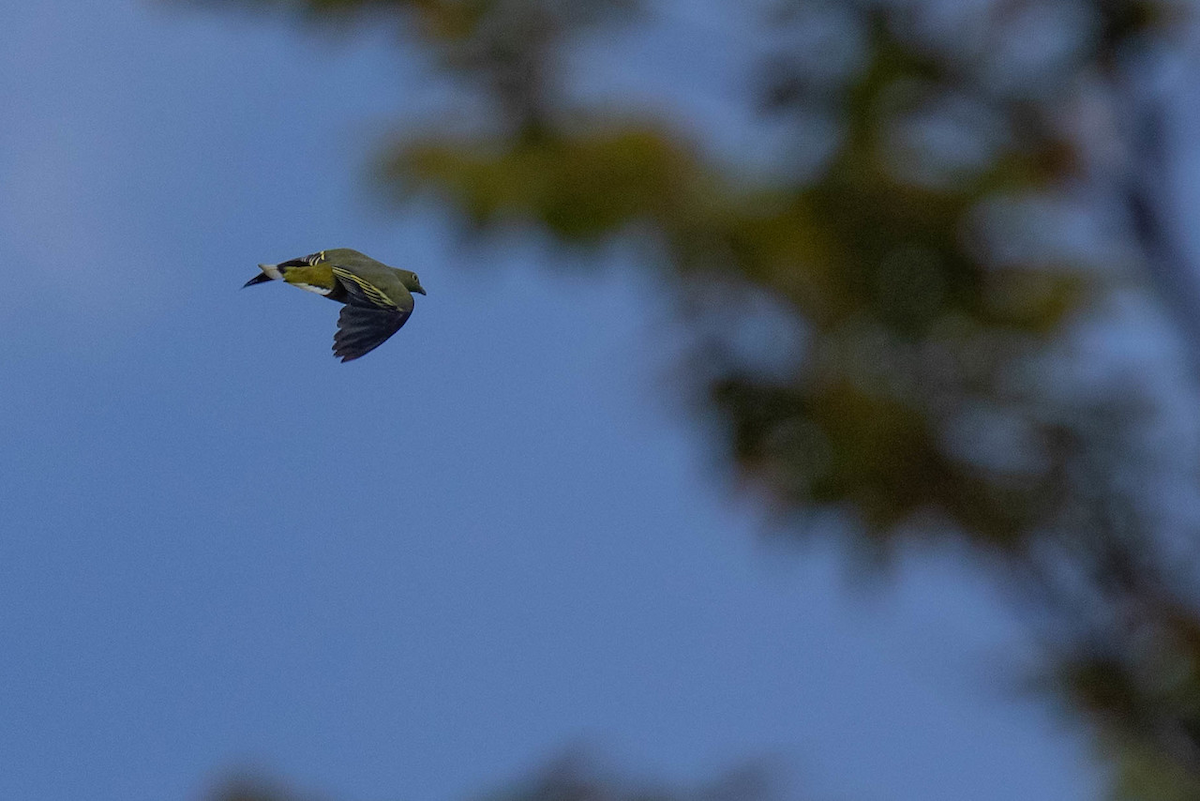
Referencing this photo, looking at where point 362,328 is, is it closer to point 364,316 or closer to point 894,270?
point 364,316

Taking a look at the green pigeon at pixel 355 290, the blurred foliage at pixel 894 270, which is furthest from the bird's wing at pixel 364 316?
the blurred foliage at pixel 894 270

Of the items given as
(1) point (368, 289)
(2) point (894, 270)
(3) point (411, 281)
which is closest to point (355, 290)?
(1) point (368, 289)

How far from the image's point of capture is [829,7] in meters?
4.31

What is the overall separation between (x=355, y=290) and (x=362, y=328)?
77 mm

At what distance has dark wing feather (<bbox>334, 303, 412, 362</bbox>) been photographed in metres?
2.48

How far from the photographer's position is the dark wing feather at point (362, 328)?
2482 mm

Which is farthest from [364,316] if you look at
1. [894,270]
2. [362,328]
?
[894,270]

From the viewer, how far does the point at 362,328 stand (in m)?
2.53

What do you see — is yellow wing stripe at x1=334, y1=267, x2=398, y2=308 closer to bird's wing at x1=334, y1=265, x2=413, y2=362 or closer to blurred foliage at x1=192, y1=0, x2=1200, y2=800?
bird's wing at x1=334, y1=265, x2=413, y2=362

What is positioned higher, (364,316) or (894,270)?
(894,270)

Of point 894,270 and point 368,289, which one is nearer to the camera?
point 368,289

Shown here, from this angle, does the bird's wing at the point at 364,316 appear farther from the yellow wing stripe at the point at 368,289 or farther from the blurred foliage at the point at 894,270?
the blurred foliage at the point at 894,270

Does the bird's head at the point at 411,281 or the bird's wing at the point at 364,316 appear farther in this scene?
the bird's head at the point at 411,281

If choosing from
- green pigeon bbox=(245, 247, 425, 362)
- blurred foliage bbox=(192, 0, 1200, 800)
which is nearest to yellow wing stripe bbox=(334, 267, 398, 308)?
green pigeon bbox=(245, 247, 425, 362)
